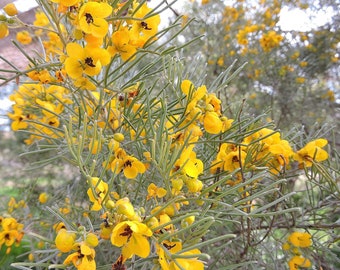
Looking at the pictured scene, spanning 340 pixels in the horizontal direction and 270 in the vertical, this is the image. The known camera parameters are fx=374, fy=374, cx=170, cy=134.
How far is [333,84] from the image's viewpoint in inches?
154

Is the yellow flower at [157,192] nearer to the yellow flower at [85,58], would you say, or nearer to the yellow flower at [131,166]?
the yellow flower at [131,166]

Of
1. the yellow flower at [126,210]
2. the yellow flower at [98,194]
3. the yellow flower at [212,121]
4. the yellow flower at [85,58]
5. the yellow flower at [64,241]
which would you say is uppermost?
the yellow flower at [85,58]

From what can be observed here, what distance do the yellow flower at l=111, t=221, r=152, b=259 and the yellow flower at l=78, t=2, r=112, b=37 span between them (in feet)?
1.40

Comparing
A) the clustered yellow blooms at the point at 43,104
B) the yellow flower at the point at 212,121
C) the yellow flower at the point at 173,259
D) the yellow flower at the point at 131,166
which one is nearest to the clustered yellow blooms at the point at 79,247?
the yellow flower at the point at 173,259

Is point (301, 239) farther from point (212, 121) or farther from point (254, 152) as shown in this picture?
point (212, 121)

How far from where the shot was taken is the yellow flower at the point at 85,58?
84cm

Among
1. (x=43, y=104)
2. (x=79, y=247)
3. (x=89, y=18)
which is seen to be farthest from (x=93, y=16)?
(x=43, y=104)

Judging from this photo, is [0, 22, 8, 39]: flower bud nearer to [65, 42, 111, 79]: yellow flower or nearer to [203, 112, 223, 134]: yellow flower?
[65, 42, 111, 79]: yellow flower

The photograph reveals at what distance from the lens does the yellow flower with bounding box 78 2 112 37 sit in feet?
2.60

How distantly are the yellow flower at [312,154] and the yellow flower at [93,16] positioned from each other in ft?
2.28

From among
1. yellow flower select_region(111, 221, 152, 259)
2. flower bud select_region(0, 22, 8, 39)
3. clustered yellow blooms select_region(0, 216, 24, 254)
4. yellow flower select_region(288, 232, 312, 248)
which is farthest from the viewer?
clustered yellow blooms select_region(0, 216, 24, 254)

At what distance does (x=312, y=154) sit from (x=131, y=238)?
2.22 feet

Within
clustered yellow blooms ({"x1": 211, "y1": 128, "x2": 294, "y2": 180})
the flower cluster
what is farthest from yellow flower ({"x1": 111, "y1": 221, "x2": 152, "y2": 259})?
clustered yellow blooms ({"x1": 211, "y1": 128, "x2": 294, "y2": 180})

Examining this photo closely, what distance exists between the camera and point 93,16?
2.64 feet
